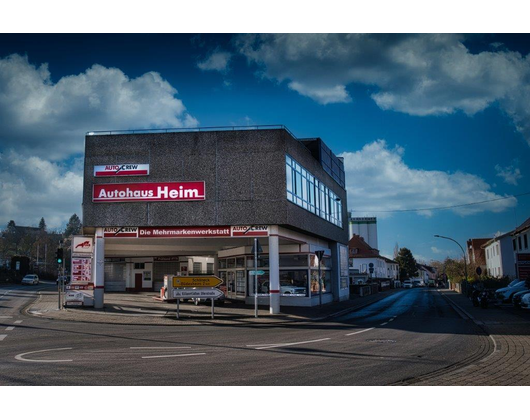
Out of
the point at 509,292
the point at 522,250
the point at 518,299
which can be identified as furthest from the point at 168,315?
the point at 522,250

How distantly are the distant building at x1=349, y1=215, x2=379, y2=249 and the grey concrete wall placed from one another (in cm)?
9632

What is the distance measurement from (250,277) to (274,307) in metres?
7.29

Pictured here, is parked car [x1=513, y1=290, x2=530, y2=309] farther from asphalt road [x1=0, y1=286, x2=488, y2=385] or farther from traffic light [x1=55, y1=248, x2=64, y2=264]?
traffic light [x1=55, y1=248, x2=64, y2=264]

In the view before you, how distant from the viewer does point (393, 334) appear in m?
16.7

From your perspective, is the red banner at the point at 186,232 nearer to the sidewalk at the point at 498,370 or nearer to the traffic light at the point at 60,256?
the traffic light at the point at 60,256

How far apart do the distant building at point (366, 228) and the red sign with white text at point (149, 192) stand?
97343mm

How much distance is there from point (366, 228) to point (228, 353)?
364 feet

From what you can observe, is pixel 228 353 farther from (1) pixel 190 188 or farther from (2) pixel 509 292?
(2) pixel 509 292

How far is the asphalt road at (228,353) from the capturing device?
9.02 meters

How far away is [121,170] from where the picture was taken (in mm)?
25984

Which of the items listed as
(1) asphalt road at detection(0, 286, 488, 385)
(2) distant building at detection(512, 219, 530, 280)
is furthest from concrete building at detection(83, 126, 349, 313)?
(2) distant building at detection(512, 219, 530, 280)
